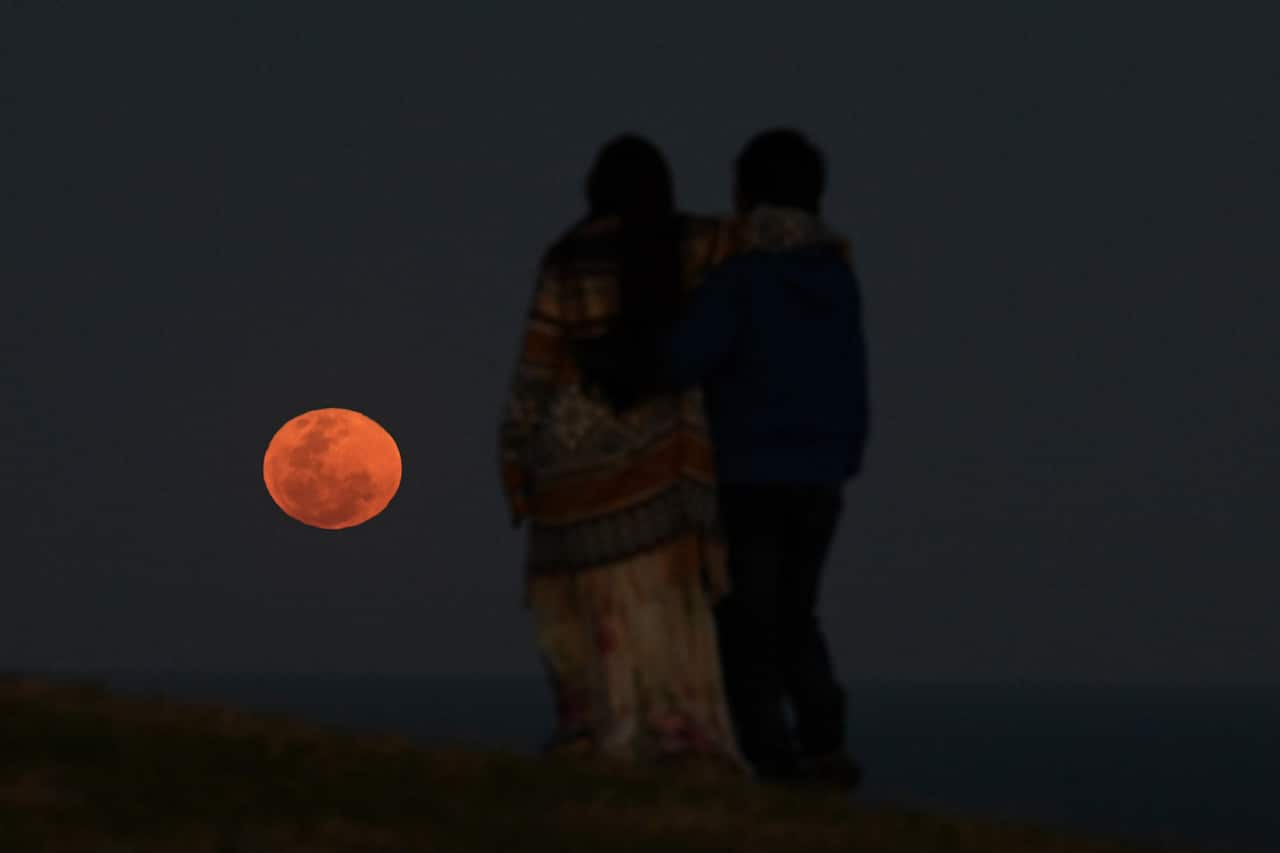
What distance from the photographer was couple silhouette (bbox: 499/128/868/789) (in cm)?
841

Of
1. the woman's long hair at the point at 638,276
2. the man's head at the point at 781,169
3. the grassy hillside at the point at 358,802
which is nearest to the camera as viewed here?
the grassy hillside at the point at 358,802

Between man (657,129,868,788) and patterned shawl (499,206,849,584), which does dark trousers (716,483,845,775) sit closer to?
man (657,129,868,788)

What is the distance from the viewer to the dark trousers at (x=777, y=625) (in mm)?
8633

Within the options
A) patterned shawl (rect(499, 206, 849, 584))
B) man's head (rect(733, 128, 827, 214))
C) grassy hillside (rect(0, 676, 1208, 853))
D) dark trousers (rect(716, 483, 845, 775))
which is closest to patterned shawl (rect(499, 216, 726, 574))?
patterned shawl (rect(499, 206, 849, 584))

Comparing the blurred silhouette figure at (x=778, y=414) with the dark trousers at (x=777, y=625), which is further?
the dark trousers at (x=777, y=625)

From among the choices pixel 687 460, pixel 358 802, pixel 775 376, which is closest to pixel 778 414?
pixel 775 376

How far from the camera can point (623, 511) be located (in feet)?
27.7

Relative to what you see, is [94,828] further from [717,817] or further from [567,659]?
[567,659]

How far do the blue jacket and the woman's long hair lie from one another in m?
0.17

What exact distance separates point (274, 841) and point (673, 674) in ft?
9.17

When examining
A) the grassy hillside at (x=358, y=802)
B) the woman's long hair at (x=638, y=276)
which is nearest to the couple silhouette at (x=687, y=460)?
the woman's long hair at (x=638, y=276)

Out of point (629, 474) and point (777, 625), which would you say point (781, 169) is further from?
point (777, 625)

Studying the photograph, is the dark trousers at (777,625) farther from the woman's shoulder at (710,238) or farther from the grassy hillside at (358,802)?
the woman's shoulder at (710,238)

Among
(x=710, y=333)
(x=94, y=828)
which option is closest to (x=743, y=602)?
(x=710, y=333)
